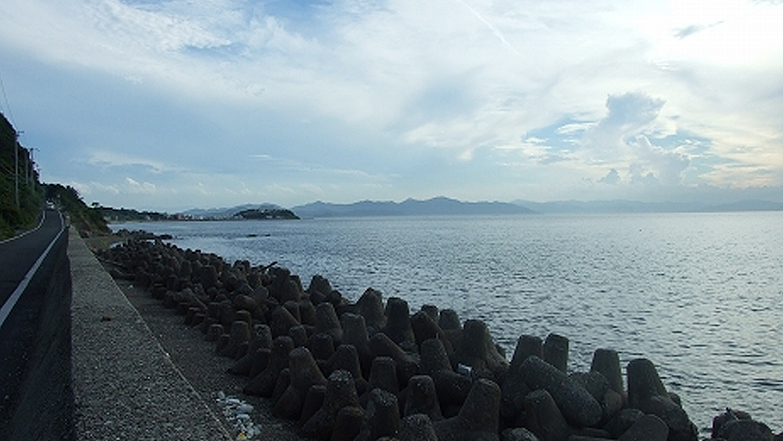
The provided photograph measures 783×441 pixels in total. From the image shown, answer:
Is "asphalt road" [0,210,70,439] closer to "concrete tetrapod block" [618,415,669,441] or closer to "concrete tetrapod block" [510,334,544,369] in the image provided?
"concrete tetrapod block" [510,334,544,369]

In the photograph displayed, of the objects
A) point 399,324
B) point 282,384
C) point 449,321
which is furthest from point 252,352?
point 449,321

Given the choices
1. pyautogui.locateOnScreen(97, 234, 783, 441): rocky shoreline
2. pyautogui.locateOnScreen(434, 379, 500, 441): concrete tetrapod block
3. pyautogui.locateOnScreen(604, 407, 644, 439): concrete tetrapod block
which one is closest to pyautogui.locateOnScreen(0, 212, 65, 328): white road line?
pyautogui.locateOnScreen(97, 234, 783, 441): rocky shoreline

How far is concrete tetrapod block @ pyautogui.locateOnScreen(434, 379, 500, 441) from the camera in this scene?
4512 millimetres

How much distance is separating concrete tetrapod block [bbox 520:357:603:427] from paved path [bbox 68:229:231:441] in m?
2.84

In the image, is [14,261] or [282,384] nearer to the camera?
[282,384]

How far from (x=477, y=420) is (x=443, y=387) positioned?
83 cm

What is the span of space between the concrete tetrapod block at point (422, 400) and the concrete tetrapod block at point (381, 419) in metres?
0.51

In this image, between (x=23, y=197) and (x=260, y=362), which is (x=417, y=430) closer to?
(x=260, y=362)

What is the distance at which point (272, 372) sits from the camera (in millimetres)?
6121

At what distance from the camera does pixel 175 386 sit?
3.62 metres

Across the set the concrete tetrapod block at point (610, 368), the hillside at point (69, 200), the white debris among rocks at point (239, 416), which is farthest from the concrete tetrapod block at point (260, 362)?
the hillside at point (69, 200)

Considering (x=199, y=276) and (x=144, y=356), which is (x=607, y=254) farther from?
(x=144, y=356)

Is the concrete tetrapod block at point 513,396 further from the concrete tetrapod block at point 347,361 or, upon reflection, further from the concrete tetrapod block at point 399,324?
the concrete tetrapod block at point 399,324

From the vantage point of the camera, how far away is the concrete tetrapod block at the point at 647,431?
458cm
